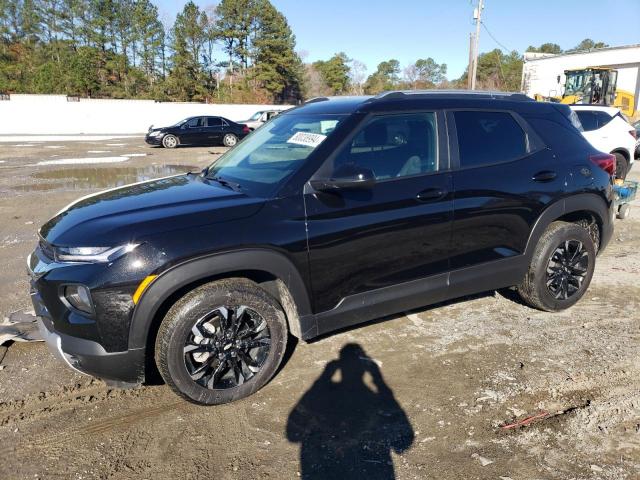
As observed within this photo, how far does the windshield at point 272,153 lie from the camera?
3382 mm

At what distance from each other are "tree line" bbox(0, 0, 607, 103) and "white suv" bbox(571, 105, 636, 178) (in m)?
39.8

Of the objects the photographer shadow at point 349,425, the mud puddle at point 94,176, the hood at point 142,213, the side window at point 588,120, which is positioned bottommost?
the photographer shadow at point 349,425

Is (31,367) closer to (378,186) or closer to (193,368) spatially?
(193,368)

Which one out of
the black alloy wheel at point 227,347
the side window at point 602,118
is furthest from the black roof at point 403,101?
the side window at point 602,118

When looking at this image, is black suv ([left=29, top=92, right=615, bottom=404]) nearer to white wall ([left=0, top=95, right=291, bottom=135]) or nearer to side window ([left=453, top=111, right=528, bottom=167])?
side window ([left=453, top=111, right=528, bottom=167])

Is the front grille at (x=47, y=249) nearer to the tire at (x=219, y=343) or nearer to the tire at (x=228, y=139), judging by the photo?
the tire at (x=219, y=343)

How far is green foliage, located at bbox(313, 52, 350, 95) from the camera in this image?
252 ft

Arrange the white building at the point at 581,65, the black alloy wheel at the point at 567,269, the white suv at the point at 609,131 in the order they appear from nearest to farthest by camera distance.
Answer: the black alloy wheel at the point at 567,269 → the white suv at the point at 609,131 → the white building at the point at 581,65

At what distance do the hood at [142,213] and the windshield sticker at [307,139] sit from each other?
2.07 feet

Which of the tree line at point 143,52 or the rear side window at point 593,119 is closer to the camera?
the rear side window at point 593,119

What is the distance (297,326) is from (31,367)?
204 cm

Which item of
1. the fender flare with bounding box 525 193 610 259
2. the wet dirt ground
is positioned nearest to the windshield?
the wet dirt ground

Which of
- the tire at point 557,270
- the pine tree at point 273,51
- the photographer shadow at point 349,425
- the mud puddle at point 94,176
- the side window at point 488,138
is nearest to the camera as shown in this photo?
the photographer shadow at point 349,425

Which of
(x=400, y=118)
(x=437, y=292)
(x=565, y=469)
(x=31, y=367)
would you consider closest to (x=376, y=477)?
(x=565, y=469)
